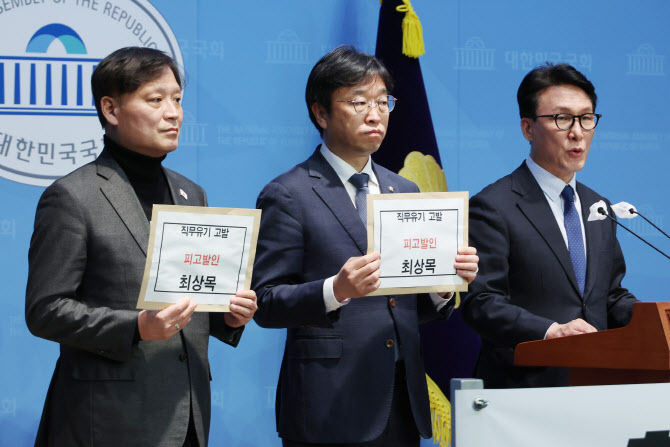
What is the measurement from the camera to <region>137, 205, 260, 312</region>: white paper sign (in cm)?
185

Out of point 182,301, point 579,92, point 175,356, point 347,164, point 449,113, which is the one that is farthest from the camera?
point 449,113

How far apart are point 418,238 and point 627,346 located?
0.55 meters

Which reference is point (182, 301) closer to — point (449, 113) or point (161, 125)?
point (161, 125)

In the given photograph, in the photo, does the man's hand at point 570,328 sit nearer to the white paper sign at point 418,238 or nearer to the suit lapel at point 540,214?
the suit lapel at point 540,214


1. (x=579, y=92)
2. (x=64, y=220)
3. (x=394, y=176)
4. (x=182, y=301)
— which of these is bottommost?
(x=182, y=301)

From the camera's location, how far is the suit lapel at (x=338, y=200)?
7.36 feet

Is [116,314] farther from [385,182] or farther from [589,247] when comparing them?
[589,247]

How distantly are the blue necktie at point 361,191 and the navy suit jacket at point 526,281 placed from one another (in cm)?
43

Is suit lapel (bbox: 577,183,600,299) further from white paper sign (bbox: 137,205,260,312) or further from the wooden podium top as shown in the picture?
white paper sign (bbox: 137,205,260,312)

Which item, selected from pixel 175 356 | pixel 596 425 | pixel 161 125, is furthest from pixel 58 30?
pixel 596 425

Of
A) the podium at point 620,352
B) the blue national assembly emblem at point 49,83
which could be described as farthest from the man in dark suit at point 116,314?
the blue national assembly emblem at point 49,83

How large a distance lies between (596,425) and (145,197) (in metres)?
1.19

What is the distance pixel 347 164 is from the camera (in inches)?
93.0

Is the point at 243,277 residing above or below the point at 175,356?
above
